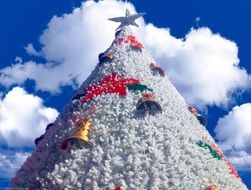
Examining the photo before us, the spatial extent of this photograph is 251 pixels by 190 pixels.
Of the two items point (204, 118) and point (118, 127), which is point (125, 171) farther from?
point (204, 118)

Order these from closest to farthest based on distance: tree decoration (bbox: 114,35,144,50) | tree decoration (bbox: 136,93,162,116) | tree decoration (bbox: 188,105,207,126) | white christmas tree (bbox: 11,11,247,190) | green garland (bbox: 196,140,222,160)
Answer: white christmas tree (bbox: 11,11,247,190), green garland (bbox: 196,140,222,160), tree decoration (bbox: 136,93,162,116), tree decoration (bbox: 188,105,207,126), tree decoration (bbox: 114,35,144,50)

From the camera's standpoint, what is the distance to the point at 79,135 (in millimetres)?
19000

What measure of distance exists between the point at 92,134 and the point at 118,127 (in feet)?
3.28

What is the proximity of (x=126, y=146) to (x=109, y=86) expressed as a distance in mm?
4706

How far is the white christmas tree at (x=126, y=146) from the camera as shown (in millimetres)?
17516

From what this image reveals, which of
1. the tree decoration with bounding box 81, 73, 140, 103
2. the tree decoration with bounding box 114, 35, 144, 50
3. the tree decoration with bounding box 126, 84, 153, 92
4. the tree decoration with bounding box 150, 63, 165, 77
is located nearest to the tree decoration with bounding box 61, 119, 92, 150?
the tree decoration with bounding box 81, 73, 140, 103

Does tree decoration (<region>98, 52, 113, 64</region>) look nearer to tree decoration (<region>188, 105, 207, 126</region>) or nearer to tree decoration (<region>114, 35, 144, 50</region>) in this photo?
tree decoration (<region>114, 35, 144, 50</region>)

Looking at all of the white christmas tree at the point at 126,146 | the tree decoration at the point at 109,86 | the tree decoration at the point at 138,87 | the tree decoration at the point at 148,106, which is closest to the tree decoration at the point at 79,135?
the white christmas tree at the point at 126,146

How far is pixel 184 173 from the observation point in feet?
57.7

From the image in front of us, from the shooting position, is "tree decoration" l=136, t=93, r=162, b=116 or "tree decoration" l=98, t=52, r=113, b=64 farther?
"tree decoration" l=98, t=52, r=113, b=64

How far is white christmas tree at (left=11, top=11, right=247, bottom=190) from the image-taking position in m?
17.5

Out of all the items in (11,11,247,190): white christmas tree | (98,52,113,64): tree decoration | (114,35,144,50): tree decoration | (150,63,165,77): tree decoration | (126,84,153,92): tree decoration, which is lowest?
(11,11,247,190): white christmas tree

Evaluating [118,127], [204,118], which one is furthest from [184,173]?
[204,118]

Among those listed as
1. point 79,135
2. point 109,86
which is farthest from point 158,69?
point 79,135
